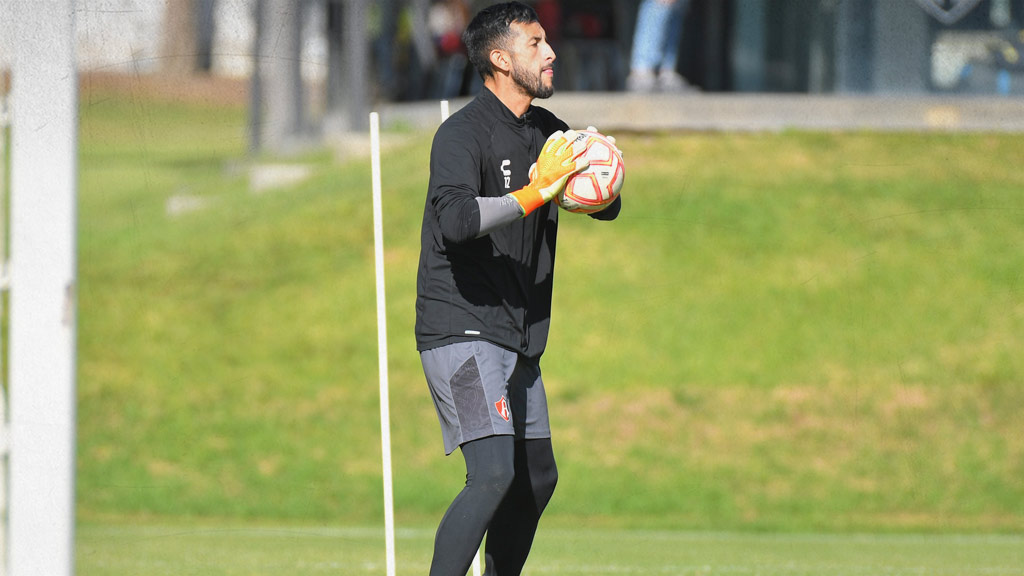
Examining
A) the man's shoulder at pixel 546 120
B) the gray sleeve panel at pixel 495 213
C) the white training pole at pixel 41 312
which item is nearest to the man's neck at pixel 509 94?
the man's shoulder at pixel 546 120

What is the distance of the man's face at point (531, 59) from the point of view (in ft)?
17.1

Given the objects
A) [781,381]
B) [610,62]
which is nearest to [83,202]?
[610,62]

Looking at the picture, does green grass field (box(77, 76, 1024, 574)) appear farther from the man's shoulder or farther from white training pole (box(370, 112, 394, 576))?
the man's shoulder

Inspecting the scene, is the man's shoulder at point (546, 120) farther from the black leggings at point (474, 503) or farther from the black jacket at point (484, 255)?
the black leggings at point (474, 503)

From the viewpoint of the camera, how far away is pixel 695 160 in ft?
58.6

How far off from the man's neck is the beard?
0.04 metres

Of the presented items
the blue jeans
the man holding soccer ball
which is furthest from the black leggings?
the blue jeans

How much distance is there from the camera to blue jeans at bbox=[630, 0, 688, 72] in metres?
19.1

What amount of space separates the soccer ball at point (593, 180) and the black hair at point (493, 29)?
438 millimetres

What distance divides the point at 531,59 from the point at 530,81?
0.26ft

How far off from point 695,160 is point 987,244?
3628 millimetres

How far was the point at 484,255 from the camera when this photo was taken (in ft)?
17.1

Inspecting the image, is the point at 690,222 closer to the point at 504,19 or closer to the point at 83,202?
the point at 504,19

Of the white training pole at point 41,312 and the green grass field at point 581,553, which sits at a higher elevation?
the white training pole at point 41,312
